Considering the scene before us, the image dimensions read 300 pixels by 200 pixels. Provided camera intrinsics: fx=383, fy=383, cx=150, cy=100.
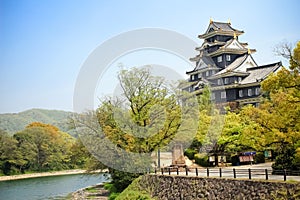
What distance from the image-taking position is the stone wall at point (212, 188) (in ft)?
39.5

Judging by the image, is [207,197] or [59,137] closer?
[207,197]

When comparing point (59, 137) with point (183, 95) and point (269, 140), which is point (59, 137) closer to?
point (183, 95)

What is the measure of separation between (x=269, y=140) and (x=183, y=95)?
958 centimetres

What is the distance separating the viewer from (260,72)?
4050cm

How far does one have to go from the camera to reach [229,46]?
44906 millimetres

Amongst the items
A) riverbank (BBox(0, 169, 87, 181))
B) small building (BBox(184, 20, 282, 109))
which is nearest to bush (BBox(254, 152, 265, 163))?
small building (BBox(184, 20, 282, 109))

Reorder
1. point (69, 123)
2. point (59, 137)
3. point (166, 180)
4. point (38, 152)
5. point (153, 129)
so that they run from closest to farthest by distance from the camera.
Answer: point (166, 180)
point (153, 129)
point (69, 123)
point (38, 152)
point (59, 137)

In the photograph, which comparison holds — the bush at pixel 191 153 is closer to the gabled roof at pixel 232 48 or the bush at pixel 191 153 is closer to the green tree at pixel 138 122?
the green tree at pixel 138 122

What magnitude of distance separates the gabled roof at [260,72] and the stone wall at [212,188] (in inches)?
881

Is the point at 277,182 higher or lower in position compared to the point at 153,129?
lower

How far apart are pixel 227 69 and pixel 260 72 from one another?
12.0 ft

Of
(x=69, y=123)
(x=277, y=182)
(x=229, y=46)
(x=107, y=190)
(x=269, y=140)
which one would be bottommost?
(x=107, y=190)

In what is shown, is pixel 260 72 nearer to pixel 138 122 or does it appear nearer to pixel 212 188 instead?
pixel 138 122

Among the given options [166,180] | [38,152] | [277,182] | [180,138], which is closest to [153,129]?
[180,138]
